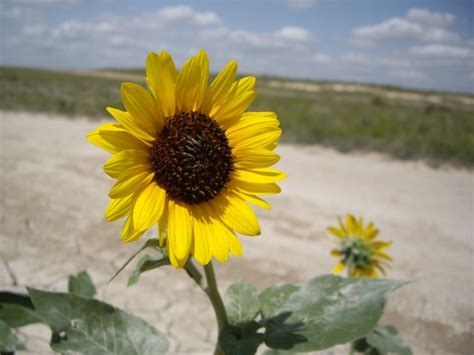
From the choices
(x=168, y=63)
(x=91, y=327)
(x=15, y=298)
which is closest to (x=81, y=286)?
(x=15, y=298)

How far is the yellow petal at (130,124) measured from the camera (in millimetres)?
1151

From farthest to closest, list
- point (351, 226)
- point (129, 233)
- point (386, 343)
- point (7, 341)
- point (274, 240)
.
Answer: point (274, 240) < point (351, 226) < point (386, 343) < point (7, 341) < point (129, 233)

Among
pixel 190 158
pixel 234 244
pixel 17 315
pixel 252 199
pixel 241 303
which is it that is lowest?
pixel 17 315

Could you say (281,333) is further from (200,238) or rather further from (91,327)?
(91,327)

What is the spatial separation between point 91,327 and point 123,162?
562 mm

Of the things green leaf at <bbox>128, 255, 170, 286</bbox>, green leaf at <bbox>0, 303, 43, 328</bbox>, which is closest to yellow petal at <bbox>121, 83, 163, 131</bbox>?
green leaf at <bbox>128, 255, 170, 286</bbox>

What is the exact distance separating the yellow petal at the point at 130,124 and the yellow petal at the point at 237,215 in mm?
277

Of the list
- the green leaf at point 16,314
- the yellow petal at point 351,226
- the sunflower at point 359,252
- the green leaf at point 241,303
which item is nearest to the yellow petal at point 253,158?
the green leaf at point 241,303

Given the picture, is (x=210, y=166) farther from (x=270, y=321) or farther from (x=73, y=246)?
(x=73, y=246)

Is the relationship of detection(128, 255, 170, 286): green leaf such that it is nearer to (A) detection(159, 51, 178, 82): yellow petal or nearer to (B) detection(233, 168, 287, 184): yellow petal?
(B) detection(233, 168, 287, 184): yellow petal

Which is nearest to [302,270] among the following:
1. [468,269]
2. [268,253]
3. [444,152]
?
[268,253]

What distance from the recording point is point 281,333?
1.28 metres

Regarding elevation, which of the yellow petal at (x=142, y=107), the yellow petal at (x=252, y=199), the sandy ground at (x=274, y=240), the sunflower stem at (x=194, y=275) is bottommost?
the sandy ground at (x=274, y=240)

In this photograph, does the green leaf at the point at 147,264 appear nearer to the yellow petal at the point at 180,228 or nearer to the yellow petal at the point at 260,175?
the yellow petal at the point at 180,228
